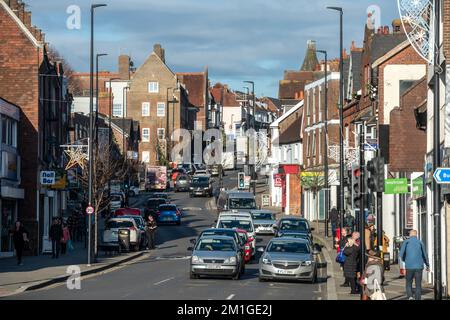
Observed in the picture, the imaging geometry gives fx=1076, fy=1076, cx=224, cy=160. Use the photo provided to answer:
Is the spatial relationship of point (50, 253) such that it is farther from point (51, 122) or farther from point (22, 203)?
point (51, 122)

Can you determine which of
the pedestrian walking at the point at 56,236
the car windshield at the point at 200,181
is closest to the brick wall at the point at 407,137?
the pedestrian walking at the point at 56,236

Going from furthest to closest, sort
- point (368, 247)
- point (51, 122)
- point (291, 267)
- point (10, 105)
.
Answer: point (51, 122) → point (10, 105) → point (291, 267) → point (368, 247)

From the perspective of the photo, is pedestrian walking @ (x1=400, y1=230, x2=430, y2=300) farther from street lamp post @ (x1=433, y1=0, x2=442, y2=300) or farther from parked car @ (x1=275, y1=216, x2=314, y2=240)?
parked car @ (x1=275, y1=216, x2=314, y2=240)

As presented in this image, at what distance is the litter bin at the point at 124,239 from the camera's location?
169 ft

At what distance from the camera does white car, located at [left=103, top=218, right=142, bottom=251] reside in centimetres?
5109

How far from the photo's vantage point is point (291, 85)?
380ft

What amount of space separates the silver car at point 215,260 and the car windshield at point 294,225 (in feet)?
56.1

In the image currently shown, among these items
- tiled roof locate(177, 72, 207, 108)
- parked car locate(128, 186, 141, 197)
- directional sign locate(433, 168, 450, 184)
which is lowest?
parked car locate(128, 186, 141, 197)

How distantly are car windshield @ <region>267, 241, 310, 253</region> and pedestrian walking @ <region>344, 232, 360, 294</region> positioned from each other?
4.88 m

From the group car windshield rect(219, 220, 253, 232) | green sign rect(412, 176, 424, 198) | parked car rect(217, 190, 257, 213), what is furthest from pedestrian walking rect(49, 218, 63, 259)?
parked car rect(217, 190, 257, 213)

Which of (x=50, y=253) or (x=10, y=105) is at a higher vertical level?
(x=10, y=105)

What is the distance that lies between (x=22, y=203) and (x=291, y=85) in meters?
66.3

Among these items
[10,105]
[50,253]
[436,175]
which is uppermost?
[10,105]
